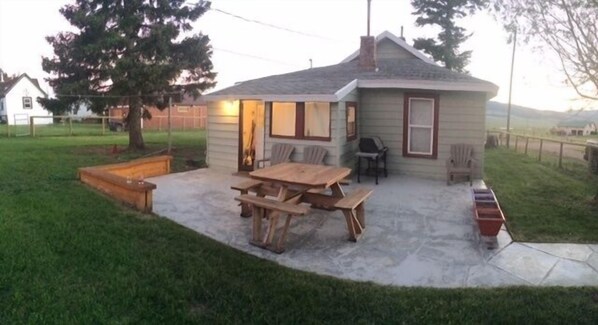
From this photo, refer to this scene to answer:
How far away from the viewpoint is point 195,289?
3904 mm

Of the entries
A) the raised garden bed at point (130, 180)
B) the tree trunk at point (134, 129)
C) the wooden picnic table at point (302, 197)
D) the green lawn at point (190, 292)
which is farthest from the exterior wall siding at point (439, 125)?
the tree trunk at point (134, 129)

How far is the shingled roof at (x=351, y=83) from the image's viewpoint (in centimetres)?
930

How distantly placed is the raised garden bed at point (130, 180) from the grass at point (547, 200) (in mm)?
5324

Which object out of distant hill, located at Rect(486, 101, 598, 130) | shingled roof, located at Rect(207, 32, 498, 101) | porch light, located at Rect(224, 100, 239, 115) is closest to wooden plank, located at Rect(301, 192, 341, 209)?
shingled roof, located at Rect(207, 32, 498, 101)

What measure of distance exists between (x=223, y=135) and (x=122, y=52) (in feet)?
18.7

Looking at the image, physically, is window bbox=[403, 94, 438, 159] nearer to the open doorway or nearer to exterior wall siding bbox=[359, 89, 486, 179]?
exterior wall siding bbox=[359, 89, 486, 179]

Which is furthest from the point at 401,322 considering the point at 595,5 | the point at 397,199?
the point at 595,5

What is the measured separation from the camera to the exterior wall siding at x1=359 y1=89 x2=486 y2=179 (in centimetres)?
986

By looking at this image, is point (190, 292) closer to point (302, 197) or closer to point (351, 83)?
point (302, 197)

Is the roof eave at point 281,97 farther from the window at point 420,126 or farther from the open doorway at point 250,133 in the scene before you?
the window at point 420,126

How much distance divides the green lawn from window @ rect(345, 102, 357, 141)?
5.36m

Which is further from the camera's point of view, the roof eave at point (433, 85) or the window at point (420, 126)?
the window at point (420, 126)

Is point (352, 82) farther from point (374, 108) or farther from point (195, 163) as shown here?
point (195, 163)

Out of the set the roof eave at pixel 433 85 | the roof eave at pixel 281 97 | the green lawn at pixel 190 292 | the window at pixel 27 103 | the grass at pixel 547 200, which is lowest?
the green lawn at pixel 190 292
